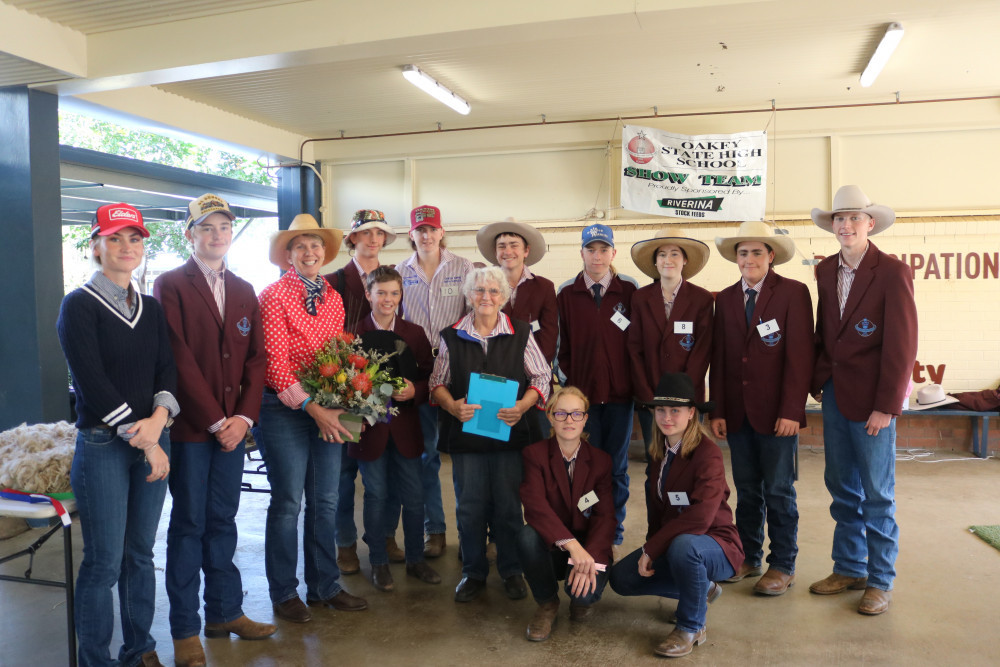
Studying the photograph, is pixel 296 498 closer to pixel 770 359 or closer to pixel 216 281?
pixel 216 281

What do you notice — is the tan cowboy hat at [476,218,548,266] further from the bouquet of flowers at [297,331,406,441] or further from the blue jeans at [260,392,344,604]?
the blue jeans at [260,392,344,604]

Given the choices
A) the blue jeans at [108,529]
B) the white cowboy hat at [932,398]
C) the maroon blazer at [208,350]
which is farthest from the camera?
the white cowboy hat at [932,398]

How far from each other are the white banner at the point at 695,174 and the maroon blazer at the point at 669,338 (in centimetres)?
451

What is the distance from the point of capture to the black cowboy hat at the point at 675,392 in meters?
3.44

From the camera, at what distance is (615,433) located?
438cm

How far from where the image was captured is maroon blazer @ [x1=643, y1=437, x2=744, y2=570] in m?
3.26

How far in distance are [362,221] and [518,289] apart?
43.2 inches

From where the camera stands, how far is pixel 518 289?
4.27m

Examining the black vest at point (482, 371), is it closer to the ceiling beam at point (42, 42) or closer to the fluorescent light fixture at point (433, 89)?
the ceiling beam at point (42, 42)

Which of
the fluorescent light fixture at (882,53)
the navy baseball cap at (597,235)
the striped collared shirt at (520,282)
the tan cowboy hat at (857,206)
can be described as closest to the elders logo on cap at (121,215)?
the striped collared shirt at (520,282)

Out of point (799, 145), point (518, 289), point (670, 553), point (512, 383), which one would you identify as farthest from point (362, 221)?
point (799, 145)

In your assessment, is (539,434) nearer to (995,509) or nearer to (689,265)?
(689,265)

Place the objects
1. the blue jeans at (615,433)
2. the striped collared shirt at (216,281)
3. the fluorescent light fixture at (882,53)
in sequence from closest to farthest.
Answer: the striped collared shirt at (216,281)
the blue jeans at (615,433)
the fluorescent light fixture at (882,53)

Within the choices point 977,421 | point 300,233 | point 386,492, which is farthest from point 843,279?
point 977,421
